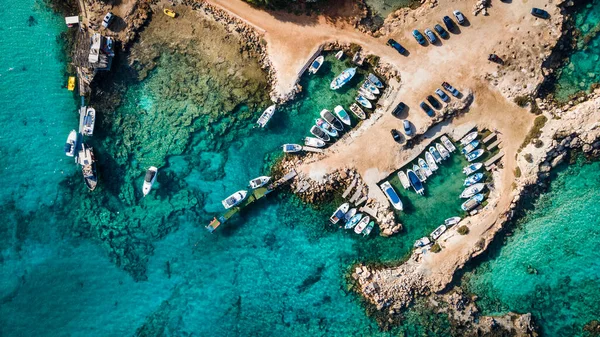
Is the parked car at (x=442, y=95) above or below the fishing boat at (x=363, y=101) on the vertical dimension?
above

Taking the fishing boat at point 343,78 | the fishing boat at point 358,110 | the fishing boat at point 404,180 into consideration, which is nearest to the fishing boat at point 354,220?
the fishing boat at point 404,180

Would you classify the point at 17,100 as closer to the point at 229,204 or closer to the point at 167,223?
the point at 167,223

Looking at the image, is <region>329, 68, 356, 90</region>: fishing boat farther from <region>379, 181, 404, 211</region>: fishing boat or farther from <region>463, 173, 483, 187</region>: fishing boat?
<region>463, 173, 483, 187</region>: fishing boat

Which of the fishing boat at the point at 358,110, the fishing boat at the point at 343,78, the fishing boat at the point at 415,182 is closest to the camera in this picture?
the fishing boat at the point at 343,78

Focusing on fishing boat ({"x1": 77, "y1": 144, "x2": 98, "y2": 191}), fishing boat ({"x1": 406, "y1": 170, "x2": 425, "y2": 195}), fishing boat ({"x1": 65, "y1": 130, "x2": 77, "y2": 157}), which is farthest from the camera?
fishing boat ({"x1": 65, "y1": 130, "x2": 77, "y2": 157})

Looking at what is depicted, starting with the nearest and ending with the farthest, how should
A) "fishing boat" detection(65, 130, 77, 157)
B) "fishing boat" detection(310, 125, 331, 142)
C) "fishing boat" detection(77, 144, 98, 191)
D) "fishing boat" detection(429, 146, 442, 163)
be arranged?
"fishing boat" detection(429, 146, 442, 163)
"fishing boat" detection(310, 125, 331, 142)
"fishing boat" detection(77, 144, 98, 191)
"fishing boat" detection(65, 130, 77, 157)

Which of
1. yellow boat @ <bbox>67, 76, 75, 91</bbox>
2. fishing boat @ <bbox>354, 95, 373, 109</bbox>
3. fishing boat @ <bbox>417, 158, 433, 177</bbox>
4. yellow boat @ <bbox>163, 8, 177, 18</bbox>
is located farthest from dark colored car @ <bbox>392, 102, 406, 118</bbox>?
yellow boat @ <bbox>67, 76, 75, 91</bbox>

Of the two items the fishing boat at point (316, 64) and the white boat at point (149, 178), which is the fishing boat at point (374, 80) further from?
the white boat at point (149, 178)
